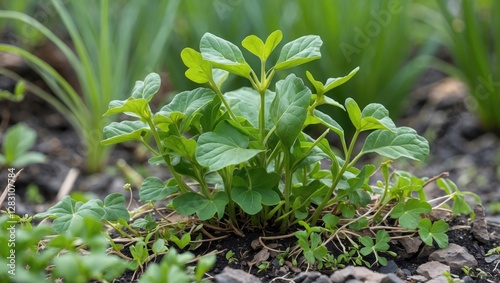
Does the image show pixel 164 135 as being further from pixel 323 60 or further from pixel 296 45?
pixel 323 60

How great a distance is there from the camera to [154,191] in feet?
3.96

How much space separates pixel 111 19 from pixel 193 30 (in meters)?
0.35

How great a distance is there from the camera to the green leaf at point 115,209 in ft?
3.91

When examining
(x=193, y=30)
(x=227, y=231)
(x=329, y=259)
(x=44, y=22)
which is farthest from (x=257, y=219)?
(x=44, y=22)

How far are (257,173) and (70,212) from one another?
35cm

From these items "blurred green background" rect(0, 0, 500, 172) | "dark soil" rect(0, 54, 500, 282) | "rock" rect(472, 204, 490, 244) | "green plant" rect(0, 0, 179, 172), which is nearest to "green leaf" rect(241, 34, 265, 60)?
"rock" rect(472, 204, 490, 244)

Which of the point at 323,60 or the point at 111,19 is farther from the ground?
the point at 111,19

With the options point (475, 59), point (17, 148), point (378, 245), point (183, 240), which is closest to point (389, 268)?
point (378, 245)

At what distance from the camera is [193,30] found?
275 cm

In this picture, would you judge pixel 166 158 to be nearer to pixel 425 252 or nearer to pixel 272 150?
pixel 272 150

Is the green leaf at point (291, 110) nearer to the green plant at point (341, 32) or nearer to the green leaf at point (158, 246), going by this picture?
the green leaf at point (158, 246)

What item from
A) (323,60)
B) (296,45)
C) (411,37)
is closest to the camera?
(296,45)

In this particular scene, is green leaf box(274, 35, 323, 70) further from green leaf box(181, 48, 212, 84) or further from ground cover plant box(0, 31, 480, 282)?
green leaf box(181, 48, 212, 84)

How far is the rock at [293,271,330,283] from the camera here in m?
1.04
